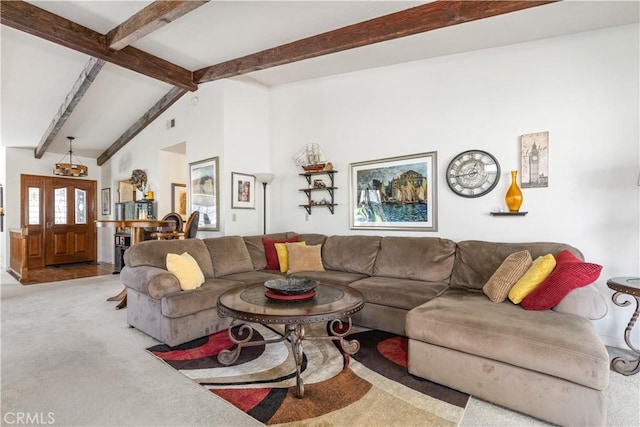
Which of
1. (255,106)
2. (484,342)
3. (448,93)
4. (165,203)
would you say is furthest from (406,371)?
(165,203)

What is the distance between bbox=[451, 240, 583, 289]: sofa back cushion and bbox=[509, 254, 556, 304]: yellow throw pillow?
48 centimetres

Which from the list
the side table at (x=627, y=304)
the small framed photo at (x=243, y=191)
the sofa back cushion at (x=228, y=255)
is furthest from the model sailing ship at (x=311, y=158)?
the side table at (x=627, y=304)

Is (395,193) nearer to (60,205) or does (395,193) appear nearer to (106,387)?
(106,387)

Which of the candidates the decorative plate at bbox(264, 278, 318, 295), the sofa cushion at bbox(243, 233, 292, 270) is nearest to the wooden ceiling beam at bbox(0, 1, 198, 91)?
the sofa cushion at bbox(243, 233, 292, 270)

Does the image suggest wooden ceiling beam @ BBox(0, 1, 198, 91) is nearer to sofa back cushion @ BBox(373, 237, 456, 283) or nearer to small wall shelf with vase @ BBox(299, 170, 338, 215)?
small wall shelf with vase @ BBox(299, 170, 338, 215)

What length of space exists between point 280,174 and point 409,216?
2170 mm

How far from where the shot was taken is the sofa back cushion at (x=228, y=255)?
3.59m

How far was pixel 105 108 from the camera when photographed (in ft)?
18.3

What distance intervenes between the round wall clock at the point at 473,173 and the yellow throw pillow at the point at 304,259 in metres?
1.75

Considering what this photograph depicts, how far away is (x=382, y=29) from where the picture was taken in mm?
3008

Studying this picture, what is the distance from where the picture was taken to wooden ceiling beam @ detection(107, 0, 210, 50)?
106 inches

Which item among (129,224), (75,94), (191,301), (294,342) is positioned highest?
(75,94)

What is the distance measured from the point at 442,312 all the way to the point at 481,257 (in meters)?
1.12

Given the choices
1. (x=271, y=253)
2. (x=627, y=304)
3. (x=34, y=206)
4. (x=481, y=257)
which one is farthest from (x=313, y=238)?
(x=34, y=206)
